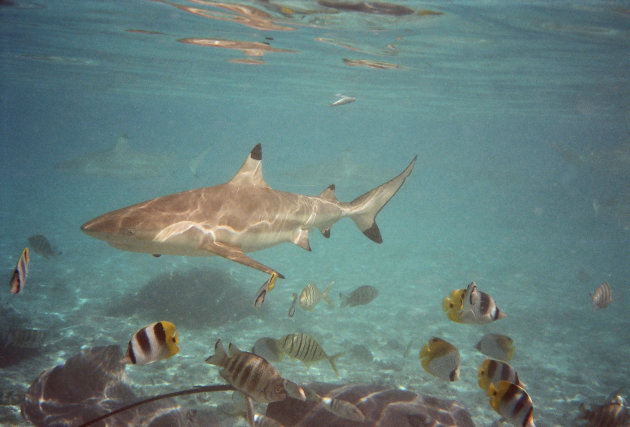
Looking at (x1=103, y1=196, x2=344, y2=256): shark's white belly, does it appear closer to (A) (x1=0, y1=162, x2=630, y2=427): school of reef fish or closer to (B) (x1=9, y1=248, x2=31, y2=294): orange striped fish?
(B) (x1=9, y1=248, x2=31, y2=294): orange striped fish

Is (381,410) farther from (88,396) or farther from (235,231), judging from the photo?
(88,396)

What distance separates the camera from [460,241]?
1505 inches

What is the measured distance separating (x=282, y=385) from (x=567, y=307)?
21.1 m

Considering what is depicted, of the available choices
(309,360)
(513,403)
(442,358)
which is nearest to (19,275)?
(309,360)

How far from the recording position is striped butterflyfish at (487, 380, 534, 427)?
3238mm

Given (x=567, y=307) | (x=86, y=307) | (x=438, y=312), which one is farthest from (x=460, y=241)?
(x=86, y=307)

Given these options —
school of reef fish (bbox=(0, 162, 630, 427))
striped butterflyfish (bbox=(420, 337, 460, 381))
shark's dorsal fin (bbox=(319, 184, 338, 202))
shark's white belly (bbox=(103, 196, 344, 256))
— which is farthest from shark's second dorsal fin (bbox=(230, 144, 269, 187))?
striped butterflyfish (bbox=(420, 337, 460, 381))

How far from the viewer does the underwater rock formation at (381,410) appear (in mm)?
4582

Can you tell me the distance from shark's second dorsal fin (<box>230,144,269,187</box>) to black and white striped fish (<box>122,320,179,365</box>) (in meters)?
2.77

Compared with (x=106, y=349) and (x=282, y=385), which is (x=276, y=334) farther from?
(x=282, y=385)

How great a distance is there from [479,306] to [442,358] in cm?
70

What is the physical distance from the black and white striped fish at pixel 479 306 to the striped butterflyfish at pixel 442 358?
0.43 m

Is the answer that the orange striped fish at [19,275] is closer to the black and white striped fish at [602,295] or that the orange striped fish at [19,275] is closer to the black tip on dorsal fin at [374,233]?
the black tip on dorsal fin at [374,233]

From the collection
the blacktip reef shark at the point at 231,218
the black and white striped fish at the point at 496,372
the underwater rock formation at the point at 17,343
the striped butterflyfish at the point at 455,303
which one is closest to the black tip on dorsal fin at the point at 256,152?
the blacktip reef shark at the point at 231,218
